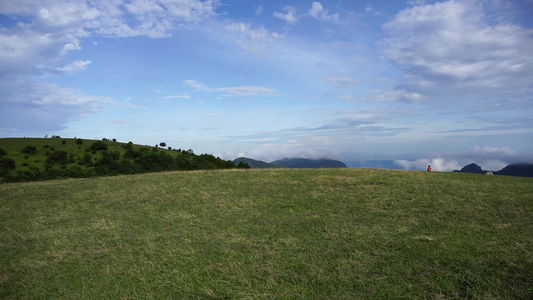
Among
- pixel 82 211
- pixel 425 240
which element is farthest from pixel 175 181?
pixel 425 240

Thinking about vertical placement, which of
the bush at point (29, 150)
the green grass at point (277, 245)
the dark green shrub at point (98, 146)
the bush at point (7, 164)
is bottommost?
the green grass at point (277, 245)

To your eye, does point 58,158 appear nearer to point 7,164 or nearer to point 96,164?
point 96,164

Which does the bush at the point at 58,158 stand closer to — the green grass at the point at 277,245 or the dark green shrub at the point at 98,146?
the dark green shrub at the point at 98,146

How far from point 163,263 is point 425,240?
342 inches

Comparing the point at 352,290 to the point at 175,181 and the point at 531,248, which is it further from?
the point at 175,181

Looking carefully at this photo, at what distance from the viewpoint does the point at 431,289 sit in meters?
7.13

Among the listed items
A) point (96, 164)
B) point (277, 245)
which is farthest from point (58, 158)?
point (277, 245)

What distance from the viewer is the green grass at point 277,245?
7.64m

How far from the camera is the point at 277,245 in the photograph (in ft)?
34.8

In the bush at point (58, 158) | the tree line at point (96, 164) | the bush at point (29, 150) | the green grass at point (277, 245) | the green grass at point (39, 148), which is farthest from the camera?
the bush at point (29, 150)

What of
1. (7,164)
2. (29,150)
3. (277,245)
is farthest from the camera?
(29,150)

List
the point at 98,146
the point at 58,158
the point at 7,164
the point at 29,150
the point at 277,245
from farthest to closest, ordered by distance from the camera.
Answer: the point at 98,146 < the point at 29,150 < the point at 58,158 < the point at 7,164 < the point at 277,245

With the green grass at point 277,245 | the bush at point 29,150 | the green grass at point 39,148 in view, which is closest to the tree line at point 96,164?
the bush at point 29,150

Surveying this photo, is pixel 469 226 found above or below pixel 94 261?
above
